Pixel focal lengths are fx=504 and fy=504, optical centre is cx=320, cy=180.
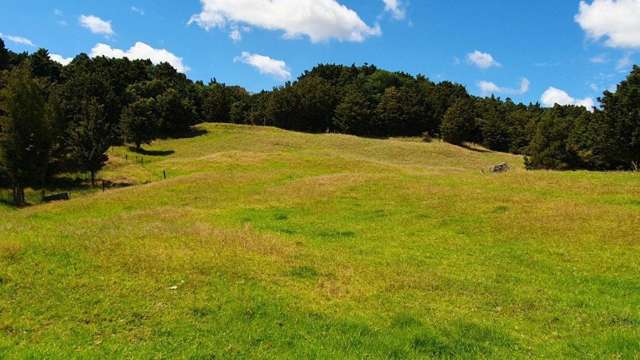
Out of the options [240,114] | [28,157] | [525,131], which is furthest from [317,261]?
[240,114]

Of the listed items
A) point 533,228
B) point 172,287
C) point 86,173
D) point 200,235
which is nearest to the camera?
point 172,287

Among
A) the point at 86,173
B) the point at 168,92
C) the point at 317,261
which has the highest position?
the point at 168,92

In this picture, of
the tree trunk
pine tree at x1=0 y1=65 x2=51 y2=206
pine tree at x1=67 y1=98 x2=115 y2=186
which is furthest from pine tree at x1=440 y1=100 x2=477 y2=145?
the tree trunk

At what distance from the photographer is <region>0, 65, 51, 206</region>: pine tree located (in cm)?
5191

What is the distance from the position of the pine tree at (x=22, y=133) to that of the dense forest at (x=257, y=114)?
11 centimetres

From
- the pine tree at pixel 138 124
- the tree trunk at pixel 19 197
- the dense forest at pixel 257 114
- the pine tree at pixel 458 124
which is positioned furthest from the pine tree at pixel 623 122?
the pine tree at pixel 138 124

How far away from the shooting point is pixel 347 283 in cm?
1575

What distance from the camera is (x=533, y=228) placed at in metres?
23.9

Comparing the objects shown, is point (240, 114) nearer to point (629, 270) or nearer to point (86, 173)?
point (86, 173)

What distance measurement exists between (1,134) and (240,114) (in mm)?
103770

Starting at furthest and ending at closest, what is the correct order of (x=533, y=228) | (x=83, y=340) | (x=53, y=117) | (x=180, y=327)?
(x=53, y=117), (x=533, y=228), (x=180, y=327), (x=83, y=340)

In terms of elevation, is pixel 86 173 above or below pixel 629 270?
below

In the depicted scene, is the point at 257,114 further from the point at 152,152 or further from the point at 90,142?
the point at 90,142

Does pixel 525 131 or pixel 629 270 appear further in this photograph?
pixel 525 131
